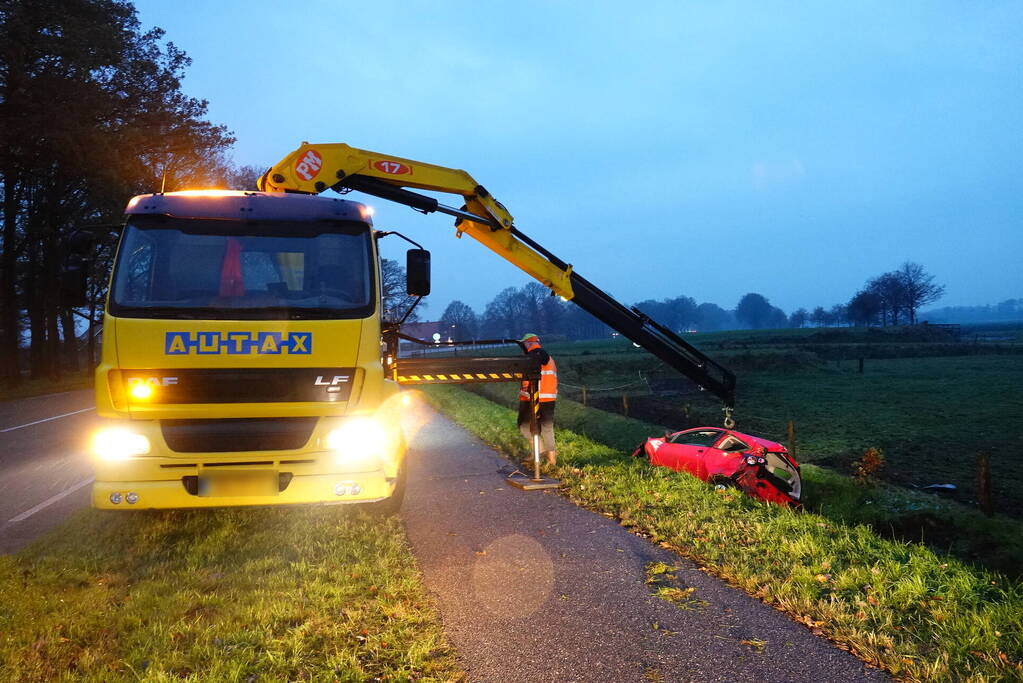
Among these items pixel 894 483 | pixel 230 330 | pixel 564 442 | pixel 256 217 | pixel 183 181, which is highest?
pixel 183 181

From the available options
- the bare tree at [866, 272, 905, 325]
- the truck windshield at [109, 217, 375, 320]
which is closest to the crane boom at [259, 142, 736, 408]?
the truck windshield at [109, 217, 375, 320]

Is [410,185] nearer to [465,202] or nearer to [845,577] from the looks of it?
[465,202]

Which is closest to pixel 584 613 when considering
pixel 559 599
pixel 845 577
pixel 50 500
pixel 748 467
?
pixel 559 599

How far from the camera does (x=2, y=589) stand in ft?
14.5

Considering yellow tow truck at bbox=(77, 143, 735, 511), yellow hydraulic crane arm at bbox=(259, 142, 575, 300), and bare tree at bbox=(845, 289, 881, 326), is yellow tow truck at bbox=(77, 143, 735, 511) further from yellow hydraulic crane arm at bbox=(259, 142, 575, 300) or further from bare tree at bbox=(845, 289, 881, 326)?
bare tree at bbox=(845, 289, 881, 326)

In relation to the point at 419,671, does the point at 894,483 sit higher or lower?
lower

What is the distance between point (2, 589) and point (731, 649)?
4846mm

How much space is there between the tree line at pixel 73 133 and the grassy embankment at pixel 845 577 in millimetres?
18044

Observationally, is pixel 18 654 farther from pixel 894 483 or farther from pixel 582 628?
pixel 894 483

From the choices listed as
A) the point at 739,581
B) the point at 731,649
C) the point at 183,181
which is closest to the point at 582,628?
the point at 731,649

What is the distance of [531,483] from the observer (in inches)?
316

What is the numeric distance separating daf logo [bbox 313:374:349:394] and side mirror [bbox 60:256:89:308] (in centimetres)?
230

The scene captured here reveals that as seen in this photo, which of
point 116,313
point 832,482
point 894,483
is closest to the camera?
point 116,313

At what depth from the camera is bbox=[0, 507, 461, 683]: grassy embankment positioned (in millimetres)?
3502
